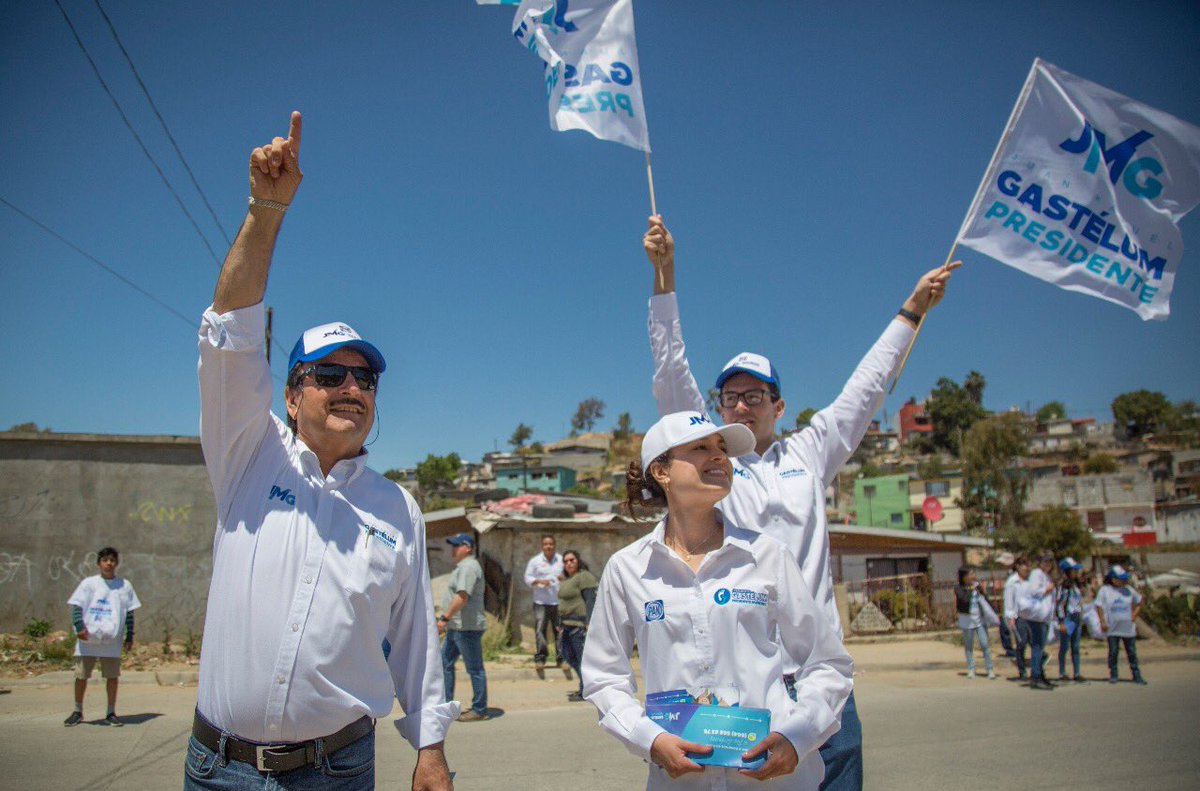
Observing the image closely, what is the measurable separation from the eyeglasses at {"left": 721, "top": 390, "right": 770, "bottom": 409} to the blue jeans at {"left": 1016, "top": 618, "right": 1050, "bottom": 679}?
1150 centimetres

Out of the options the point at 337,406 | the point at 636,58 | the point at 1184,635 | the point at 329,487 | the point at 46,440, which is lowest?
the point at 1184,635

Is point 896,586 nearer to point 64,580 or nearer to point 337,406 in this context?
point 64,580

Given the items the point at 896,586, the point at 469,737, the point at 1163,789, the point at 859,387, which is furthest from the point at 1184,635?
the point at 859,387

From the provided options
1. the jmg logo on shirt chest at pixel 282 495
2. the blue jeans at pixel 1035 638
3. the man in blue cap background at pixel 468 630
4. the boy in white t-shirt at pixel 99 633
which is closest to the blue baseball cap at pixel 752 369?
the jmg logo on shirt chest at pixel 282 495

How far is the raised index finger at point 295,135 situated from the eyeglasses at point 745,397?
206cm

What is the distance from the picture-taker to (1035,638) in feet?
41.9

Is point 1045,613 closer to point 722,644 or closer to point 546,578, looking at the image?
point 546,578

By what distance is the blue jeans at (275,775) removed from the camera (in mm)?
2268

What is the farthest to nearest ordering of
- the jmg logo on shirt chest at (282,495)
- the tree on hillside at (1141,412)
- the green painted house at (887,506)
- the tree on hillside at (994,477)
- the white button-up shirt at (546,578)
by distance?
the tree on hillside at (1141,412)
the tree on hillside at (994,477)
the green painted house at (887,506)
the white button-up shirt at (546,578)
the jmg logo on shirt chest at (282,495)

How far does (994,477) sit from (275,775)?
53.8 metres

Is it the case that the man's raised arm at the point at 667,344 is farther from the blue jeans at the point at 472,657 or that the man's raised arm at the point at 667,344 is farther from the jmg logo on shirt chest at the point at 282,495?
the blue jeans at the point at 472,657

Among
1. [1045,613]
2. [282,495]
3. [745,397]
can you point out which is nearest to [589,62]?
[745,397]

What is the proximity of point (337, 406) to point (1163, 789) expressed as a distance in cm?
726

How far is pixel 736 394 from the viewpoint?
3613mm
